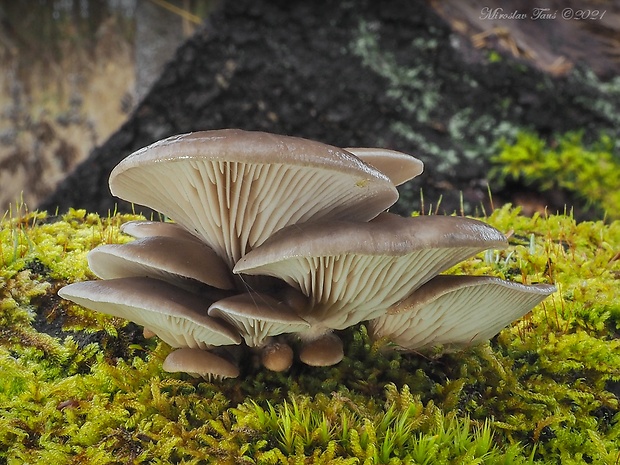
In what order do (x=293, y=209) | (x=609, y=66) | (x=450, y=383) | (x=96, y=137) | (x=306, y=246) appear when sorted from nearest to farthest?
(x=306, y=246) < (x=293, y=209) < (x=450, y=383) < (x=609, y=66) < (x=96, y=137)

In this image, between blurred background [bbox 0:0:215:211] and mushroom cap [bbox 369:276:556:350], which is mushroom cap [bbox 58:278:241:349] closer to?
mushroom cap [bbox 369:276:556:350]

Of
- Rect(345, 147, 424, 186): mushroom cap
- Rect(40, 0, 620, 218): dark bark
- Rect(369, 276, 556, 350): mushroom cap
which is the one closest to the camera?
Rect(369, 276, 556, 350): mushroom cap

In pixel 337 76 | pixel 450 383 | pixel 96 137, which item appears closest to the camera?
pixel 450 383

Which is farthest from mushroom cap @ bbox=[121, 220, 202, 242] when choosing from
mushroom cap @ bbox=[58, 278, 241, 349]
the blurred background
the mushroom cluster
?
the blurred background

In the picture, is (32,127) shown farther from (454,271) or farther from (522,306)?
(522,306)

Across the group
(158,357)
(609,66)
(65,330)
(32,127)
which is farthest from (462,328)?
(32,127)

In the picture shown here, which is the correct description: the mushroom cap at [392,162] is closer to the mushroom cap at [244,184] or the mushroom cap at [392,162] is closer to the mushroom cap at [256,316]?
the mushroom cap at [244,184]
